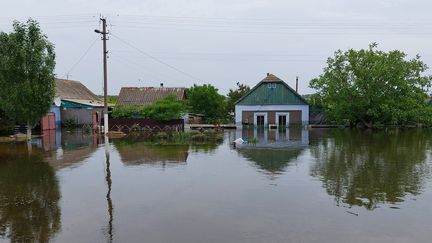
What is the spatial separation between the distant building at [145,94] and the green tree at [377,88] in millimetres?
18041

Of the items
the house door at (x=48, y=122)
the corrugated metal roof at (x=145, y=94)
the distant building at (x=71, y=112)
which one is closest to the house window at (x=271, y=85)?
the corrugated metal roof at (x=145, y=94)

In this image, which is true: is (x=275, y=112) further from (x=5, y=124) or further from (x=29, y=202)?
(x=29, y=202)

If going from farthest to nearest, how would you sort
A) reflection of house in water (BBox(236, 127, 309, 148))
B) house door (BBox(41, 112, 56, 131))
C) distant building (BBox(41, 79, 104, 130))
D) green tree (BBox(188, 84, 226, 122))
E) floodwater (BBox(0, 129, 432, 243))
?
green tree (BBox(188, 84, 226, 122))
distant building (BBox(41, 79, 104, 130))
house door (BBox(41, 112, 56, 131))
reflection of house in water (BBox(236, 127, 309, 148))
floodwater (BBox(0, 129, 432, 243))

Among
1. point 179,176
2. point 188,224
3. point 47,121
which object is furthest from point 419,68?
→ point 188,224

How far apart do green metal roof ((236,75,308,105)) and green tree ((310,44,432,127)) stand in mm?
5226

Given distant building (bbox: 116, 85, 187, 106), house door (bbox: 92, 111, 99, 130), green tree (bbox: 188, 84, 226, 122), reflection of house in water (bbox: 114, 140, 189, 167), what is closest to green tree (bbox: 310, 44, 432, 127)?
green tree (bbox: 188, 84, 226, 122)

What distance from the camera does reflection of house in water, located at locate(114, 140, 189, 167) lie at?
17.1 metres

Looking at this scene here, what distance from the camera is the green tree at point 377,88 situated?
4559 centimetres

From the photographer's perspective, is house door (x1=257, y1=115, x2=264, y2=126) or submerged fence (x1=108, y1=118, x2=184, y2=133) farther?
house door (x1=257, y1=115, x2=264, y2=126)

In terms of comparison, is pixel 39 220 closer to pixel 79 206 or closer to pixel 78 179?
pixel 79 206

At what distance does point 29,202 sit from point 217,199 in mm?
4236

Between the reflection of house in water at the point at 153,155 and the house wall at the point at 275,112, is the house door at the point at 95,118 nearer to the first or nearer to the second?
the house wall at the point at 275,112

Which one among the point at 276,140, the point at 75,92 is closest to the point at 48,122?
the point at 75,92

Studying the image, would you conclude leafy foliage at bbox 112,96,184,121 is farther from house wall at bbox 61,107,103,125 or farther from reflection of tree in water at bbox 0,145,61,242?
reflection of tree in water at bbox 0,145,61,242
